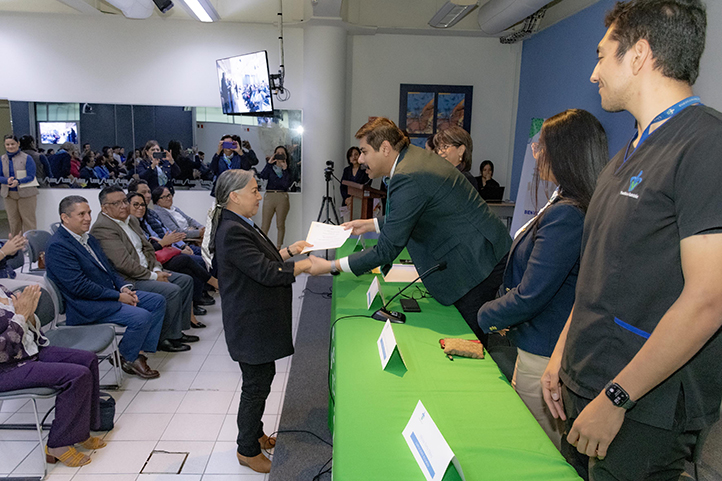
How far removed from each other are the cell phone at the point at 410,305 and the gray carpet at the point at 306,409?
866 millimetres

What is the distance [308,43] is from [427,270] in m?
5.37

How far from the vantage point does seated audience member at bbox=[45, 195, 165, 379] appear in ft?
9.82

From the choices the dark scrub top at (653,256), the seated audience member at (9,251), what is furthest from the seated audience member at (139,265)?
the dark scrub top at (653,256)

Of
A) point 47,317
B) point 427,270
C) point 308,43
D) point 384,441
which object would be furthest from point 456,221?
point 308,43

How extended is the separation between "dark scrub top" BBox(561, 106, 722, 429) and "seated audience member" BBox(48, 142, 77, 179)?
7.36 m

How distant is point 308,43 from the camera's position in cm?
664

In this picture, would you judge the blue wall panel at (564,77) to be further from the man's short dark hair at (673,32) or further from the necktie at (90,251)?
the necktie at (90,251)

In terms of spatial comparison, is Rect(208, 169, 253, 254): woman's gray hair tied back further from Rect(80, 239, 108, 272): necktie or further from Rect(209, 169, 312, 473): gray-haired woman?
Rect(80, 239, 108, 272): necktie

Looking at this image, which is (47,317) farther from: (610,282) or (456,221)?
(610,282)

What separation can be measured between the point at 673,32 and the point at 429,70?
22.0ft

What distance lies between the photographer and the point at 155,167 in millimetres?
6457

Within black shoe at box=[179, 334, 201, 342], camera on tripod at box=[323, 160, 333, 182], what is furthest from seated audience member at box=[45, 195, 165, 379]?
camera on tripod at box=[323, 160, 333, 182]

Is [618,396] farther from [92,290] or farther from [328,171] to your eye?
[328,171]

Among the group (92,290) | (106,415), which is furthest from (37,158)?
(106,415)
